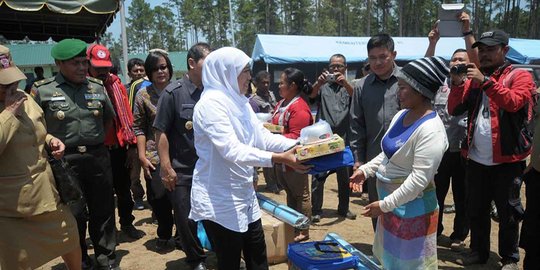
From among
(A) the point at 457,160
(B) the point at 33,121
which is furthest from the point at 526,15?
(B) the point at 33,121

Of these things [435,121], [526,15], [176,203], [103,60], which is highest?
[526,15]

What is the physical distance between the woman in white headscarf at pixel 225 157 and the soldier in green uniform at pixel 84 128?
54.4 inches

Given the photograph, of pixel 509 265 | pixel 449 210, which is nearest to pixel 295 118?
pixel 509 265

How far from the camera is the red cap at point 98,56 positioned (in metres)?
4.42

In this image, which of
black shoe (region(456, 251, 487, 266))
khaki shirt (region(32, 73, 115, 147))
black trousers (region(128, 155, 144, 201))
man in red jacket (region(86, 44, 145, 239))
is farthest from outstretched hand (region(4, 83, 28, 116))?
black shoe (region(456, 251, 487, 266))

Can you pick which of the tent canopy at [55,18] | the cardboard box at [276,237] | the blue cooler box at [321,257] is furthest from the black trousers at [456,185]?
the tent canopy at [55,18]

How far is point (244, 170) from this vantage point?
2.43 m

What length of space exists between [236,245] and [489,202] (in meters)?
2.39

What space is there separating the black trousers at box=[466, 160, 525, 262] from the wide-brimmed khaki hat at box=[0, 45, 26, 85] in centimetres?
356

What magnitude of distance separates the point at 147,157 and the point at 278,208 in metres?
1.47

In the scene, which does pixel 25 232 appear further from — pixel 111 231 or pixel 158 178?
pixel 158 178

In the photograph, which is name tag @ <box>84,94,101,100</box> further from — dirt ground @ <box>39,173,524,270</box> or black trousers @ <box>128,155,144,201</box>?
black trousers @ <box>128,155,144,201</box>

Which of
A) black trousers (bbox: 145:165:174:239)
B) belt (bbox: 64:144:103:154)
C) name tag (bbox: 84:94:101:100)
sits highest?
name tag (bbox: 84:94:101:100)

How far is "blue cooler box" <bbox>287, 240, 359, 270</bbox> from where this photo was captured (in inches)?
104
